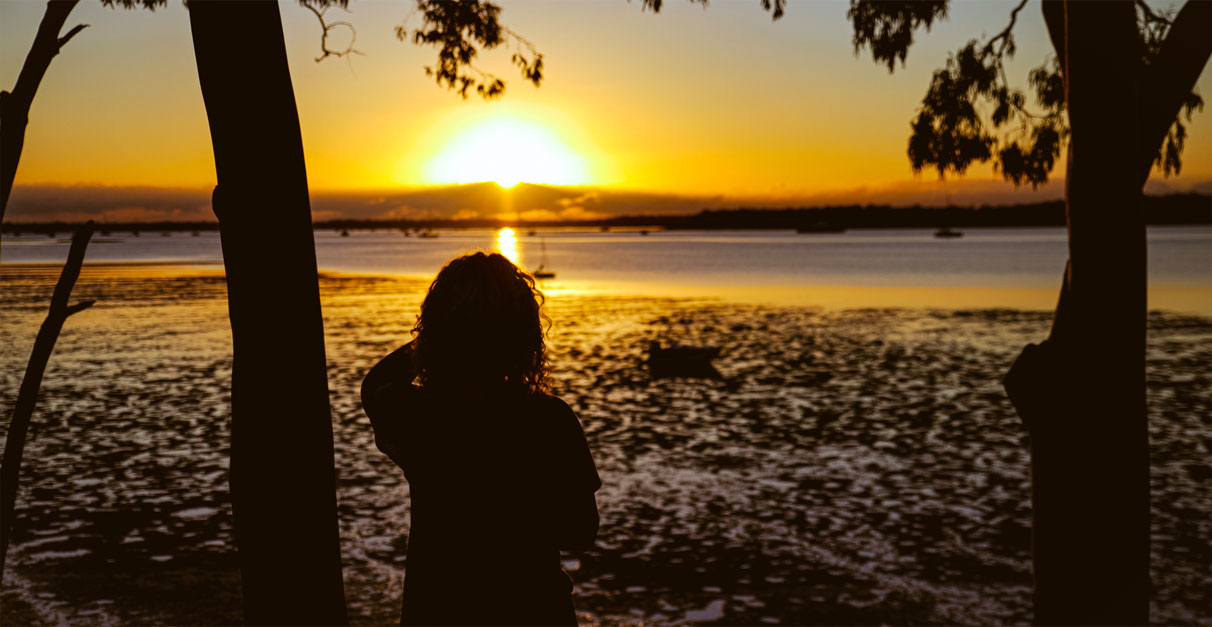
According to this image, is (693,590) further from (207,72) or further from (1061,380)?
(207,72)

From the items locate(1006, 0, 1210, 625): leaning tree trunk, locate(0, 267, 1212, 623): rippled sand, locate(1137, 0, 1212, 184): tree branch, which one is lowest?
locate(0, 267, 1212, 623): rippled sand

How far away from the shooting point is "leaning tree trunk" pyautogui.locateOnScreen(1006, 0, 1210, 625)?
5.38 meters

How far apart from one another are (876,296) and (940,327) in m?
18.2

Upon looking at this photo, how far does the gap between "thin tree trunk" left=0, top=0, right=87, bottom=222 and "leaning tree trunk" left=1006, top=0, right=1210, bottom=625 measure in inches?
209

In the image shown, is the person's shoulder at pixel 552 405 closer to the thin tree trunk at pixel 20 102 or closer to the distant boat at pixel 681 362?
the thin tree trunk at pixel 20 102

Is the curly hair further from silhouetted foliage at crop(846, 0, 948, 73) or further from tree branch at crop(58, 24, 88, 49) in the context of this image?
silhouetted foliage at crop(846, 0, 948, 73)

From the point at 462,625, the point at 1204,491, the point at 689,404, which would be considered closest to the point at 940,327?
the point at 689,404

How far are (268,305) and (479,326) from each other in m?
0.70

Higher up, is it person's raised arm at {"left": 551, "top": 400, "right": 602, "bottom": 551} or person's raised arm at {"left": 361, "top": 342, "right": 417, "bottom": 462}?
person's raised arm at {"left": 361, "top": 342, "right": 417, "bottom": 462}

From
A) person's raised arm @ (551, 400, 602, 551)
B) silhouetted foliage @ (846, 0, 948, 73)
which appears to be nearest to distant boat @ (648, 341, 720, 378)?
silhouetted foliage @ (846, 0, 948, 73)

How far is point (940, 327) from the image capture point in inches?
1345

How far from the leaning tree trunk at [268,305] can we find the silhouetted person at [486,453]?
0.30 metres

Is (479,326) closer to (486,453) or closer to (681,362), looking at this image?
(486,453)

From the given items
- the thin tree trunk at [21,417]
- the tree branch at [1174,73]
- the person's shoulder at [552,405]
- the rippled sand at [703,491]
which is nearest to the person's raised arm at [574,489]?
the person's shoulder at [552,405]
